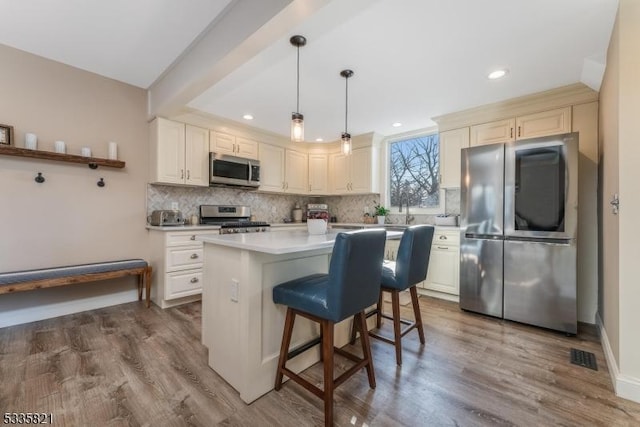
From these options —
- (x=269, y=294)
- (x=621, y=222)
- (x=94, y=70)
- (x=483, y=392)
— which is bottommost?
(x=483, y=392)

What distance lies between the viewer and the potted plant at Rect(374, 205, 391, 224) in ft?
15.4

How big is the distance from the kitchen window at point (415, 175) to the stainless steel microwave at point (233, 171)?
2334mm

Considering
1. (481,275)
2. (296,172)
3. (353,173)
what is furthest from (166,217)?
(481,275)

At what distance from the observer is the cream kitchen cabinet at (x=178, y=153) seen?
3.41 m

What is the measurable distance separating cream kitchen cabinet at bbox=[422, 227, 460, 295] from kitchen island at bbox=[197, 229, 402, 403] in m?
2.22

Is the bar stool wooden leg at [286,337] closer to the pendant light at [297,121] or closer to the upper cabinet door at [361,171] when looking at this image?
the pendant light at [297,121]

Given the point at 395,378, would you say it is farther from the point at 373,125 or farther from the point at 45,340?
the point at 373,125

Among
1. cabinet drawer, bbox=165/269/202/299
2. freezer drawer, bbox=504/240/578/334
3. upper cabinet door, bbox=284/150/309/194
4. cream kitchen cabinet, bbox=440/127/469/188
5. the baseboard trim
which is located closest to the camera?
the baseboard trim

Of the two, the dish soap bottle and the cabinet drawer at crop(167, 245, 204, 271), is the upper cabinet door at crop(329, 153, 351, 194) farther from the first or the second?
the cabinet drawer at crop(167, 245, 204, 271)

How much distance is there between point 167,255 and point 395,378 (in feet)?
8.88

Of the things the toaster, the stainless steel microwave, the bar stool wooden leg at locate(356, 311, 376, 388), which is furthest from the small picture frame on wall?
the bar stool wooden leg at locate(356, 311, 376, 388)

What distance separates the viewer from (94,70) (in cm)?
304

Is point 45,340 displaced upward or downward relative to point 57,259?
downward

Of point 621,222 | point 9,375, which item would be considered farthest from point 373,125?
point 9,375
